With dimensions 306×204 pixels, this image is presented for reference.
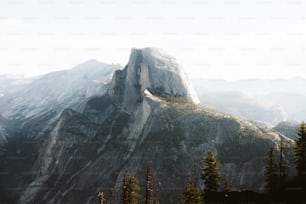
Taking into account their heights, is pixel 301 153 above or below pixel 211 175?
above

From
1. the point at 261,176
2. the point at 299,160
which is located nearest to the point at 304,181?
the point at 299,160

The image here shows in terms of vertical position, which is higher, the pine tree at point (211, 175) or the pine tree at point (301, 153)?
the pine tree at point (301, 153)

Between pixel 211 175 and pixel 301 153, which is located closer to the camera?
pixel 301 153

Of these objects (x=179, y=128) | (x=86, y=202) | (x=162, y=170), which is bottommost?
(x=86, y=202)

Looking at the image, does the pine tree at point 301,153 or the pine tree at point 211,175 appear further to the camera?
the pine tree at point 211,175

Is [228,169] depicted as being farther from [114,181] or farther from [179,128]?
[114,181]

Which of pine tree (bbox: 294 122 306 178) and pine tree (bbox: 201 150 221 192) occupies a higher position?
pine tree (bbox: 294 122 306 178)

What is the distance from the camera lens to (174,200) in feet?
543

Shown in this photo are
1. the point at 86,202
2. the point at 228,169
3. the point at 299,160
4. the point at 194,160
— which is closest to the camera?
the point at 299,160

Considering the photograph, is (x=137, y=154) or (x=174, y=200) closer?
(x=174, y=200)

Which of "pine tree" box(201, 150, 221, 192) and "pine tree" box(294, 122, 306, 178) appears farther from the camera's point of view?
"pine tree" box(201, 150, 221, 192)

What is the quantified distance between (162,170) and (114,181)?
83.7ft

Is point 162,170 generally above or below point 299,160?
below

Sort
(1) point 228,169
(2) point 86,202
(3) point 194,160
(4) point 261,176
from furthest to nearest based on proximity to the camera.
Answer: (2) point 86,202 < (3) point 194,160 < (1) point 228,169 < (4) point 261,176
